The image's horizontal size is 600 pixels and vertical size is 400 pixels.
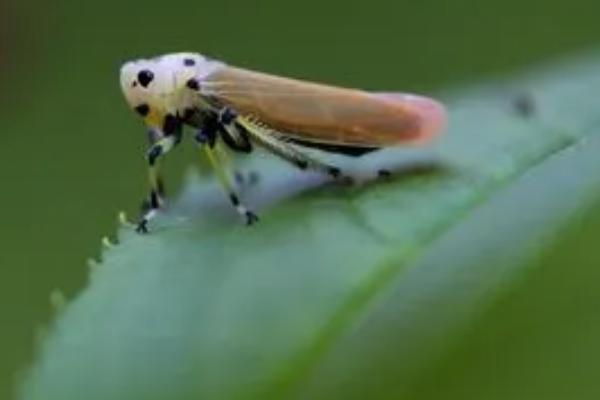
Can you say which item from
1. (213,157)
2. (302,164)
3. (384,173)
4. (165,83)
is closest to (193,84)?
(165,83)

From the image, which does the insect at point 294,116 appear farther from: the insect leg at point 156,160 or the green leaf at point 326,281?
the green leaf at point 326,281

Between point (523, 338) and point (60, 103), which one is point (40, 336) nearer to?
point (523, 338)

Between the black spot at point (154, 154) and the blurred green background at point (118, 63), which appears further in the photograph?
the blurred green background at point (118, 63)

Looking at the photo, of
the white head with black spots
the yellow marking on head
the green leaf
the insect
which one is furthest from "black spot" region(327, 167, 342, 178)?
the yellow marking on head

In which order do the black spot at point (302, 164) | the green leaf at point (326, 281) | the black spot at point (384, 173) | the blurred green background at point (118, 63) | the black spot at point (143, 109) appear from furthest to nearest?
the blurred green background at point (118, 63) → the black spot at point (143, 109) → the black spot at point (302, 164) → the black spot at point (384, 173) → the green leaf at point (326, 281)

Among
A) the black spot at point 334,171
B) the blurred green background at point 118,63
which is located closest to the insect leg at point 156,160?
the black spot at point 334,171

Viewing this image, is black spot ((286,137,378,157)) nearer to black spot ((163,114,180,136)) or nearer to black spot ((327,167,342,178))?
black spot ((327,167,342,178))

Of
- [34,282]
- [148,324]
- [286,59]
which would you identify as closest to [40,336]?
[148,324]
